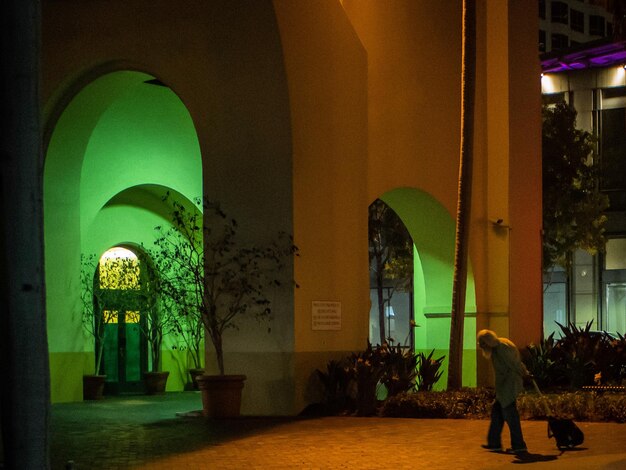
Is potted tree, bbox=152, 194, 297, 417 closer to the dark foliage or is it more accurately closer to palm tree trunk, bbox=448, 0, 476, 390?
palm tree trunk, bbox=448, 0, 476, 390

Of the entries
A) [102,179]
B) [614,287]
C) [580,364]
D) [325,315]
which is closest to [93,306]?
[102,179]

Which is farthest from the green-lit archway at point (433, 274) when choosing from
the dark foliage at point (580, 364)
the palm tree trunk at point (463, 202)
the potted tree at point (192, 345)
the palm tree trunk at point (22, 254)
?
the palm tree trunk at point (22, 254)

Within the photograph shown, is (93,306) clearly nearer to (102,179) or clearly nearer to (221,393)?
(102,179)

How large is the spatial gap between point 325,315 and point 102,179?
7.96 meters

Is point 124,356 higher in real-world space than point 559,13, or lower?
lower

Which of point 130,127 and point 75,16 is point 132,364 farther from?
point 75,16

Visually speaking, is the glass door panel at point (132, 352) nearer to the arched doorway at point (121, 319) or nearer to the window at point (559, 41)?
the arched doorway at point (121, 319)

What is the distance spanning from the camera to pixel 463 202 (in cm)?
2019

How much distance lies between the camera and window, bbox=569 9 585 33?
87.8m

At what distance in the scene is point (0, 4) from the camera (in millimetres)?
6922

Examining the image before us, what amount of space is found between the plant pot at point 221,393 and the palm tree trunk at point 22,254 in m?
→ 10.5

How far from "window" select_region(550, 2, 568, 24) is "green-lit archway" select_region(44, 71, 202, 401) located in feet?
216

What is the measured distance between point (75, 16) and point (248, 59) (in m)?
4.36

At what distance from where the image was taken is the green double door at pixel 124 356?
1033 inches
